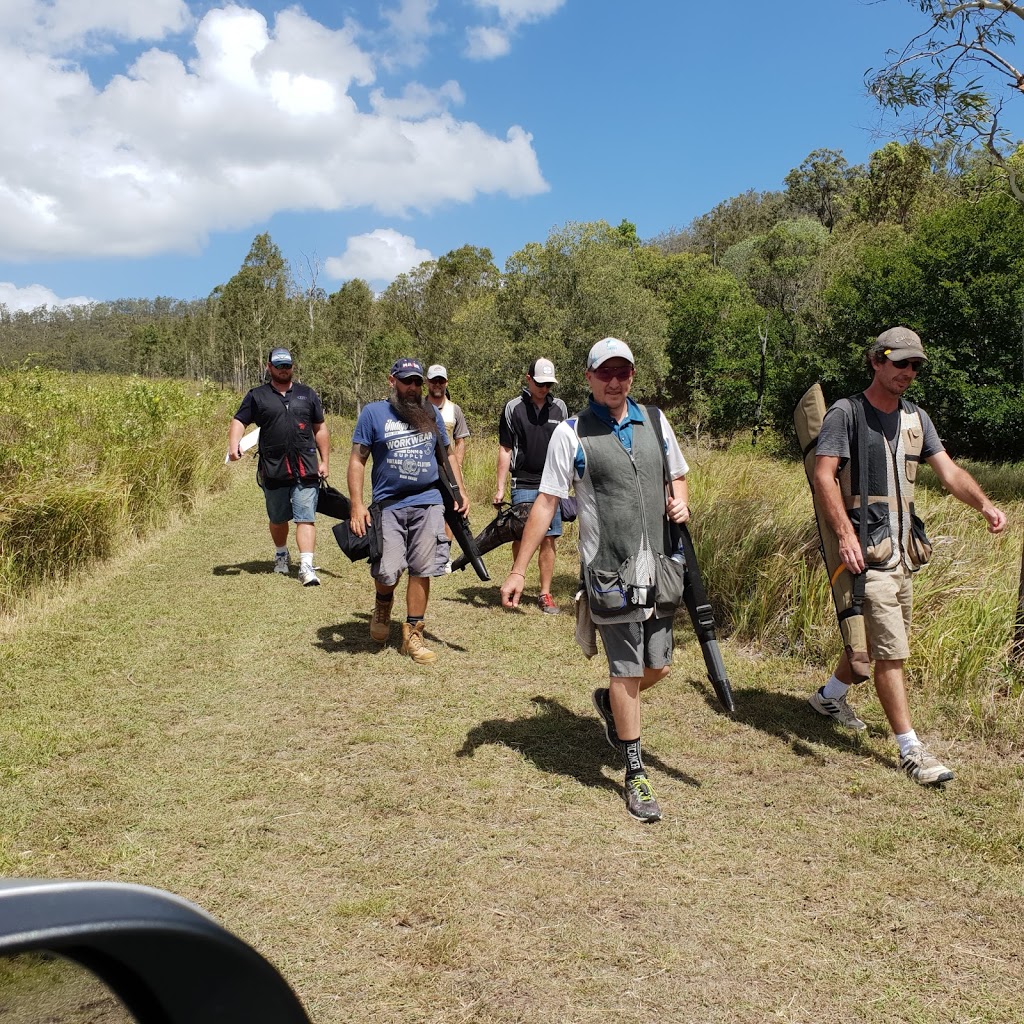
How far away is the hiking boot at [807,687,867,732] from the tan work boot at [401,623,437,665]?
8.43 ft

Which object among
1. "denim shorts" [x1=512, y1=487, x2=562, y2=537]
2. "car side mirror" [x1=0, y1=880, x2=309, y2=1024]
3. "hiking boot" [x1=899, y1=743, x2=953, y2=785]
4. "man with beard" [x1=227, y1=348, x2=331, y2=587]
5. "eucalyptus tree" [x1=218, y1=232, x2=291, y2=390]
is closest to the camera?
"car side mirror" [x1=0, y1=880, x2=309, y2=1024]

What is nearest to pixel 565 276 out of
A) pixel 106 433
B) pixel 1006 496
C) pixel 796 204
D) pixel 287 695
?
pixel 1006 496

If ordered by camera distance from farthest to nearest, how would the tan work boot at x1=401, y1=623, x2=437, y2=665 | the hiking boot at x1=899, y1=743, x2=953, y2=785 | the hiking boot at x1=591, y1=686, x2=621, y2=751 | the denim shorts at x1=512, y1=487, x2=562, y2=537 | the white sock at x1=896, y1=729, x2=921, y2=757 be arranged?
the denim shorts at x1=512, y1=487, x2=562, y2=537
the tan work boot at x1=401, y1=623, x2=437, y2=665
the hiking boot at x1=591, y1=686, x2=621, y2=751
the white sock at x1=896, y1=729, x2=921, y2=757
the hiking boot at x1=899, y1=743, x2=953, y2=785

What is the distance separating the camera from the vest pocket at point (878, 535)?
4.14 m

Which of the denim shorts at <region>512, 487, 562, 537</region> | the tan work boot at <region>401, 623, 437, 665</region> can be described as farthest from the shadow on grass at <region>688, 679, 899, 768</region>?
the denim shorts at <region>512, 487, 562, 537</region>

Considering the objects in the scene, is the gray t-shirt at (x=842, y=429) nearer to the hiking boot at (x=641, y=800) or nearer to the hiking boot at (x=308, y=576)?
the hiking boot at (x=641, y=800)

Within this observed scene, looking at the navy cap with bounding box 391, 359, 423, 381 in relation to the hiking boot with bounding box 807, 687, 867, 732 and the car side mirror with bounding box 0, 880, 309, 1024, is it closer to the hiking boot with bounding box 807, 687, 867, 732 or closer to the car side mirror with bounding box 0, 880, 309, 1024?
the hiking boot with bounding box 807, 687, 867, 732

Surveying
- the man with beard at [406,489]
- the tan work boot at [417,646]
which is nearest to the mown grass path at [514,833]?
the tan work boot at [417,646]

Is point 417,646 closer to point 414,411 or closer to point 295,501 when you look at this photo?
point 414,411

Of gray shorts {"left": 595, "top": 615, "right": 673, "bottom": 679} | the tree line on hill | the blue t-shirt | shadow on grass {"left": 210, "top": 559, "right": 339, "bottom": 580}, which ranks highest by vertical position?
the tree line on hill

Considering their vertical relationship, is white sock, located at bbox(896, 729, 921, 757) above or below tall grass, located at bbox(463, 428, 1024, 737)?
below

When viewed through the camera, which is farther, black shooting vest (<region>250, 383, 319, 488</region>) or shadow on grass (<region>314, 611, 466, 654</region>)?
black shooting vest (<region>250, 383, 319, 488</region>)

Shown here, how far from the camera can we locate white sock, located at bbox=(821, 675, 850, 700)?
472cm

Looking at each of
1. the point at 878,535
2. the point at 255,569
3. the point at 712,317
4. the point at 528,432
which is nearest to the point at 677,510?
the point at 878,535
